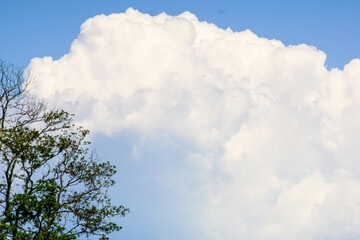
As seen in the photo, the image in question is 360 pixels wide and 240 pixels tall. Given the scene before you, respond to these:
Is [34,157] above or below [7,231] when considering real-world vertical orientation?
above

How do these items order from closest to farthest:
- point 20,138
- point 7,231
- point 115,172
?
point 7,231 < point 20,138 < point 115,172

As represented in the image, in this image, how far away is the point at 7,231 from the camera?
1267 inches

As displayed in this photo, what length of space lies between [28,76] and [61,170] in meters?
8.05

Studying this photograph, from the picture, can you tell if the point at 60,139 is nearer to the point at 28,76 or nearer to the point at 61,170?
the point at 61,170

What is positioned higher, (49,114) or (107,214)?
(49,114)

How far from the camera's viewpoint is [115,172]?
37594 mm

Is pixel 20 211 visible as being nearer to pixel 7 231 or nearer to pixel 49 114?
pixel 7 231

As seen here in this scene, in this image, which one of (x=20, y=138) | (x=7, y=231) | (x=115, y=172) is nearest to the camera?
(x=7, y=231)

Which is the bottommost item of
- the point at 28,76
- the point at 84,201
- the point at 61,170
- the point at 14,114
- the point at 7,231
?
the point at 7,231

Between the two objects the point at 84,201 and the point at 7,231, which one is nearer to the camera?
the point at 7,231

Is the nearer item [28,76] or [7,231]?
[7,231]

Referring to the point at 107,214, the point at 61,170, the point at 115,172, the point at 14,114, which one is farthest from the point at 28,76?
the point at 107,214

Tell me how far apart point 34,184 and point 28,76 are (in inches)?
340

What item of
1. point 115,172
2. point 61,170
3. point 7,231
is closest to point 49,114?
point 61,170
